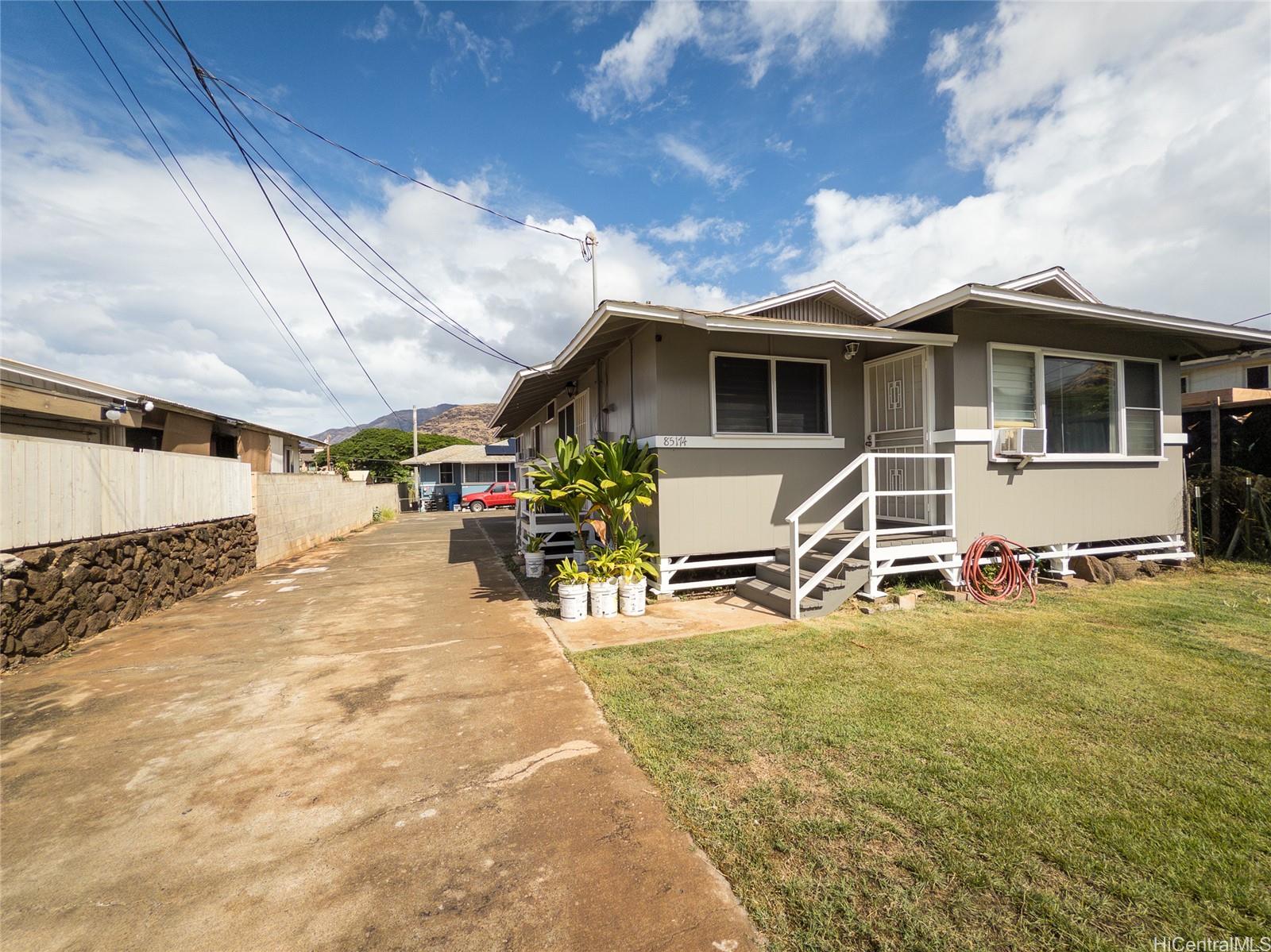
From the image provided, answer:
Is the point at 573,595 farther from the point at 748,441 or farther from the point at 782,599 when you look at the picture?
the point at 748,441

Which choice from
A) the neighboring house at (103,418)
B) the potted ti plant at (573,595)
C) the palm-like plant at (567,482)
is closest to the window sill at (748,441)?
the palm-like plant at (567,482)

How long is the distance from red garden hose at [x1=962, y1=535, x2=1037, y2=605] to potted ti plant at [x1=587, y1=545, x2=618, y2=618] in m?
4.10

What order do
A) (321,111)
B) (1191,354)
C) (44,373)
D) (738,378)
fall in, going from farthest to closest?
(321,111) < (1191,354) < (44,373) < (738,378)

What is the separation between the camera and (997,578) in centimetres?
638

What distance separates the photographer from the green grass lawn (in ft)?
5.99

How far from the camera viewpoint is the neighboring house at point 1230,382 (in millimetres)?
10500

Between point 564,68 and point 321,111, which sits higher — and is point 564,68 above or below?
above

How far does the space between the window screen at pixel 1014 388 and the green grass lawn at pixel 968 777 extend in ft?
9.50

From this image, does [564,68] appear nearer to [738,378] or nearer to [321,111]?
[321,111]

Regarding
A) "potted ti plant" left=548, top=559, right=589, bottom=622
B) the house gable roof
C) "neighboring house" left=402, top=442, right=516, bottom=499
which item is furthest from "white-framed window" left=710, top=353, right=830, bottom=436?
"neighboring house" left=402, top=442, right=516, bottom=499

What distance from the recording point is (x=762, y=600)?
6070 mm

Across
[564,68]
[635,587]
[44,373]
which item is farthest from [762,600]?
[564,68]

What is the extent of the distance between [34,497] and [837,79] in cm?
1174

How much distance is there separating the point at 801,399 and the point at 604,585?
11.8 feet
